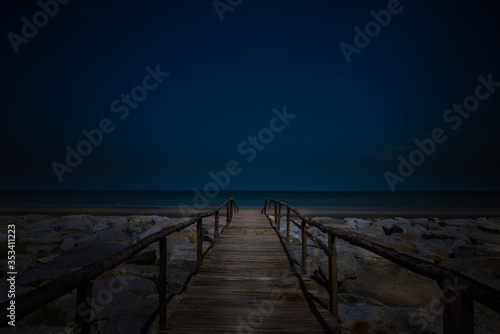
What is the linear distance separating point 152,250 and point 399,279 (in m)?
6.28

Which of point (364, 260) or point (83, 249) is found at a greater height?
point (83, 249)

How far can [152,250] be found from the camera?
648cm

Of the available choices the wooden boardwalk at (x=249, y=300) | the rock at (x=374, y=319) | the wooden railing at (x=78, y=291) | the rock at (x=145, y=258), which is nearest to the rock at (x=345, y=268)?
the wooden boardwalk at (x=249, y=300)

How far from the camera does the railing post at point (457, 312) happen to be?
4.31ft

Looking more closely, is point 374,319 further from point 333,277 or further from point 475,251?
point 475,251

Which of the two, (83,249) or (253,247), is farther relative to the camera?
(253,247)

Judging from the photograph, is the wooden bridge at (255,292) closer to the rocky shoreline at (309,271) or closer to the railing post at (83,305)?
the railing post at (83,305)

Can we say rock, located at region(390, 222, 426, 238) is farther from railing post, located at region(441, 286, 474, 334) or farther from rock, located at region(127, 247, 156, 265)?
railing post, located at region(441, 286, 474, 334)

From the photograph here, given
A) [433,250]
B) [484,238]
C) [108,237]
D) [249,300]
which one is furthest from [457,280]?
[484,238]

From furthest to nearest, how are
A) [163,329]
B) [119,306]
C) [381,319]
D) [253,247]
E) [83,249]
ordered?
[253,247]
[83,249]
[119,306]
[381,319]
[163,329]

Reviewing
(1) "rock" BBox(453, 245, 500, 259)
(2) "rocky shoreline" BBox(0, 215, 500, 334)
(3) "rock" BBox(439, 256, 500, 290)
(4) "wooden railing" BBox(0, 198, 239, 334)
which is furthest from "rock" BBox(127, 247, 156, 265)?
A: (1) "rock" BBox(453, 245, 500, 259)

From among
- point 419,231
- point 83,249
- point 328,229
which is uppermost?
point 328,229

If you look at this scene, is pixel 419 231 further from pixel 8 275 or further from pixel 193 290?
pixel 8 275

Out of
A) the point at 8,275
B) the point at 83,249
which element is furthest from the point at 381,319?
the point at 8,275
